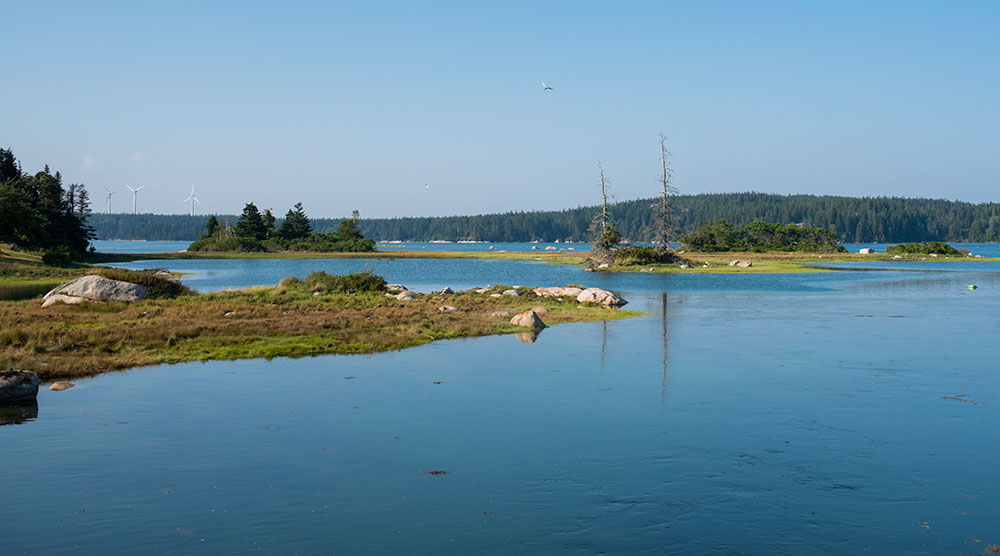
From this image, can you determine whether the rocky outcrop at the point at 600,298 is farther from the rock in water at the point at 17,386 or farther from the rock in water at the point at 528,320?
the rock in water at the point at 17,386

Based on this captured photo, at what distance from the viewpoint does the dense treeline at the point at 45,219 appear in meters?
74.3

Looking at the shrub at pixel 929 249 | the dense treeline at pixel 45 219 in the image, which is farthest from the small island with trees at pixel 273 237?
the shrub at pixel 929 249

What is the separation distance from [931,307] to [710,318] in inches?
609

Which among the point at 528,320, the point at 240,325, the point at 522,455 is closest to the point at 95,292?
the point at 240,325

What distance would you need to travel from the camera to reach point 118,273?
1754 inches

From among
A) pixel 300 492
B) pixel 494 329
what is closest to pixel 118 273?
pixel 494 329

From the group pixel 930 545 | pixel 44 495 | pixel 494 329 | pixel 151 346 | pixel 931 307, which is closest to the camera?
pixel 930 545

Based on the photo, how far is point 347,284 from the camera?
47.8 m

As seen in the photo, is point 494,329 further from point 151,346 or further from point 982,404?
point 982,404

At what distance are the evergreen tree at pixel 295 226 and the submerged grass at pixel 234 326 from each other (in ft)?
369

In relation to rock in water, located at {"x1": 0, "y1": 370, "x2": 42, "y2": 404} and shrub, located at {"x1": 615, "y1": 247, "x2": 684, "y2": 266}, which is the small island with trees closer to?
shrub, located at {"x1": 615, "y1": 247, "x2": 684, "y2": 266}

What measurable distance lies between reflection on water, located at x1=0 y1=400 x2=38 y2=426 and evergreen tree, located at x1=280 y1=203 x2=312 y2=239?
447 feet

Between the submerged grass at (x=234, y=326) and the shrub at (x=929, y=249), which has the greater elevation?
the shrub at (x=929, y=249)

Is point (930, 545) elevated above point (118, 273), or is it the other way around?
point (118, 273)
